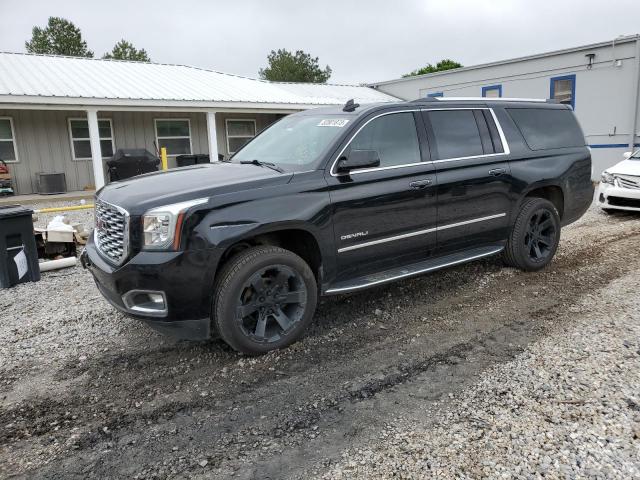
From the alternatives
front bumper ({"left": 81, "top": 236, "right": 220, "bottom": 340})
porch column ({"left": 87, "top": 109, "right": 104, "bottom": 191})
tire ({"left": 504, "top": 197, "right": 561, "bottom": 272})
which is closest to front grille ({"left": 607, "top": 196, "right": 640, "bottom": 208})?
tire ({"left": 504, "top": 197, "right": 561, "bottom": 272})

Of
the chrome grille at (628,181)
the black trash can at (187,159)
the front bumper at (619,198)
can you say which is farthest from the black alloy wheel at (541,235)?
the black trash can at (187,159)

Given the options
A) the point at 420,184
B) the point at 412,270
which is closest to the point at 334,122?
the point at 420,184

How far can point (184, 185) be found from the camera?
3877 millimetres

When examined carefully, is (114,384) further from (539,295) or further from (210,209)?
(539,295)

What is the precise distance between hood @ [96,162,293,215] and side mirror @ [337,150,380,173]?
0.48 meters

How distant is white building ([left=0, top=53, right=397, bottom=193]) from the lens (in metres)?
14.6

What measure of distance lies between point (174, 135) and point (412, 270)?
15.3m

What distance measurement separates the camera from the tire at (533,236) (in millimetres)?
5656

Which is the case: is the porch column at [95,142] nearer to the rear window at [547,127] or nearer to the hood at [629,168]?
the rear window at [547,127]

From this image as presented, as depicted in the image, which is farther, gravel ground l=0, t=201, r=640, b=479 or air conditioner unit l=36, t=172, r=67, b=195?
air conditioner unit l=36, t=172, r=67, b=195

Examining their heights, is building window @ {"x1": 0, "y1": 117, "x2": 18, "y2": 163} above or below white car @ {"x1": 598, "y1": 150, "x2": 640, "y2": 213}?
above

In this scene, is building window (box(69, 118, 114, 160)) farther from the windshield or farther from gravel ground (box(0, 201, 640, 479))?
the windshield

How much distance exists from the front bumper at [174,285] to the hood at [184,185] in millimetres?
397

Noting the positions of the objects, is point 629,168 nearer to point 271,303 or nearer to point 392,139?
point 392,139
